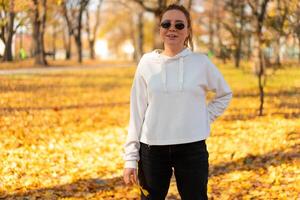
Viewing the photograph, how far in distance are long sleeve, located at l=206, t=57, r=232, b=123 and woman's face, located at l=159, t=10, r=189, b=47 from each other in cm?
22

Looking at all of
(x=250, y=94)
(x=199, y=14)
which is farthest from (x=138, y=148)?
(x=199, y=14)

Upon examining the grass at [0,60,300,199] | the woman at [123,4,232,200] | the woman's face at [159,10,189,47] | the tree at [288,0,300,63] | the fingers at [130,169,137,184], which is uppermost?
the tree at [288,0,300,63]

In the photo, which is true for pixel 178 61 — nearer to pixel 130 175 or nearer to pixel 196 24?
pixel 130 175

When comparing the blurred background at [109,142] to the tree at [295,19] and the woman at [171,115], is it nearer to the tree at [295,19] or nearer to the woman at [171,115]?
the tree at [295,19]

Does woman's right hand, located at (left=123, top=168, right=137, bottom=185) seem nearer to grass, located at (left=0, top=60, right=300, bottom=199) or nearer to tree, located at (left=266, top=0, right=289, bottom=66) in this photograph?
grass, located at (left=0, top=60, right=300, bottom=199)

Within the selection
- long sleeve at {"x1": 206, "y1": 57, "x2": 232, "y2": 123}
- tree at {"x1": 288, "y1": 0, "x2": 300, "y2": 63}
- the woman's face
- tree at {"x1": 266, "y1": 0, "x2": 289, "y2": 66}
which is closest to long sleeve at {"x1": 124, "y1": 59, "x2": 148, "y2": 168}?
the woman's face

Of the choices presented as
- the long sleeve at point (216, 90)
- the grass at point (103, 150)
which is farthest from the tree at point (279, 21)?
the long sleeve at point (216, 90)

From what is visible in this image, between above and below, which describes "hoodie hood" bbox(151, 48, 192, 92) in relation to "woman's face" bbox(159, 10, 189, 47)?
below

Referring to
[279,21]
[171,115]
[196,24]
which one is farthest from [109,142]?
[196,24]

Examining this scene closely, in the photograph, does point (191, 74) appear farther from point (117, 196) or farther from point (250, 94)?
point (250, 94)

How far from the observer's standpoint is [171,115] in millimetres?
2645

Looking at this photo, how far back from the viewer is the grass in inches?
229

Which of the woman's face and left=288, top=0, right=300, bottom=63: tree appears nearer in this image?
the woman's face

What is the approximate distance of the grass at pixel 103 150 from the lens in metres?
5.81
